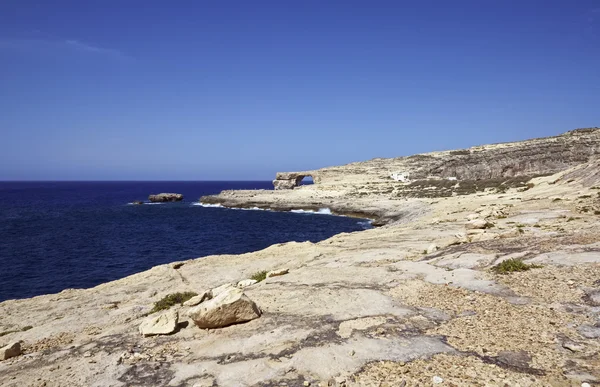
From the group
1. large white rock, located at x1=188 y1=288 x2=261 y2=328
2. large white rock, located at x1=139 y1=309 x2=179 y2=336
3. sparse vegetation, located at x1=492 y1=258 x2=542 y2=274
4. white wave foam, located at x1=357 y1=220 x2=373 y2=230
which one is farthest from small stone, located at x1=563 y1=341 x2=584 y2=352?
white wave foam, located at x1=357 y1=220 x2=373 y2=230

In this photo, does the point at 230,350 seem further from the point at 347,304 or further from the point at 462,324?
the point at 462,324

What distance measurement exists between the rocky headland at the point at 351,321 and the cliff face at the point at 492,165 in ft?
220

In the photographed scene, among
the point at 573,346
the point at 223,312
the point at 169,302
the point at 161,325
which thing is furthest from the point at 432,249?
the point at 161,325

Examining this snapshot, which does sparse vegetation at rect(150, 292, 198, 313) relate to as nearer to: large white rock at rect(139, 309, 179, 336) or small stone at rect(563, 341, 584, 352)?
large white rock at rect(139, 309, 179, 336)

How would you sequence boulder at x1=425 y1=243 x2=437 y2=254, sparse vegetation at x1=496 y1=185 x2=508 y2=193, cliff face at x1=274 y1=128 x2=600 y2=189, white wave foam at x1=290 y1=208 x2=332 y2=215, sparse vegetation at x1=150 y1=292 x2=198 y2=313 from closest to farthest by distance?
sparse vegetation at x1=150 y1=292 x2=198 y2=313 < boulder at x1=425 y1=243 x2=437 y2=254 < sparse vegetation at x1=496 y1=185 x2=508 y2=193 < white wave foam at x1=290 y1=208 x2=332 y2=215 < cliff face at x1=274 y1=128 x2=600 y2=189

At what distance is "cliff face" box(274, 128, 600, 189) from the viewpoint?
78.5m

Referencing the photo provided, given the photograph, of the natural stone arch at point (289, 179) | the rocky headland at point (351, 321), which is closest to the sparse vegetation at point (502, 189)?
the rocky headland at point (351, 321)

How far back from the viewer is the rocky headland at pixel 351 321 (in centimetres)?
785

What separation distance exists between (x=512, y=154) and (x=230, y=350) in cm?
9384

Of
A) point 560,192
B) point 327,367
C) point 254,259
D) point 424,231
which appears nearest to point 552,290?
point 327,367

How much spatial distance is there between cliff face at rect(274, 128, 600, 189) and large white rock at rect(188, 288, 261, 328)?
81.9 metres

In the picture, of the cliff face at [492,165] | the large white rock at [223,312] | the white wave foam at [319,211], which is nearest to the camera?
the large white rock at [223,312]

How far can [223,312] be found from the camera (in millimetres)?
10531

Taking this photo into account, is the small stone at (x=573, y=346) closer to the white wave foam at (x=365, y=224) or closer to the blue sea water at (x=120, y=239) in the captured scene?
the blue sea water at (x=120, y=239)
